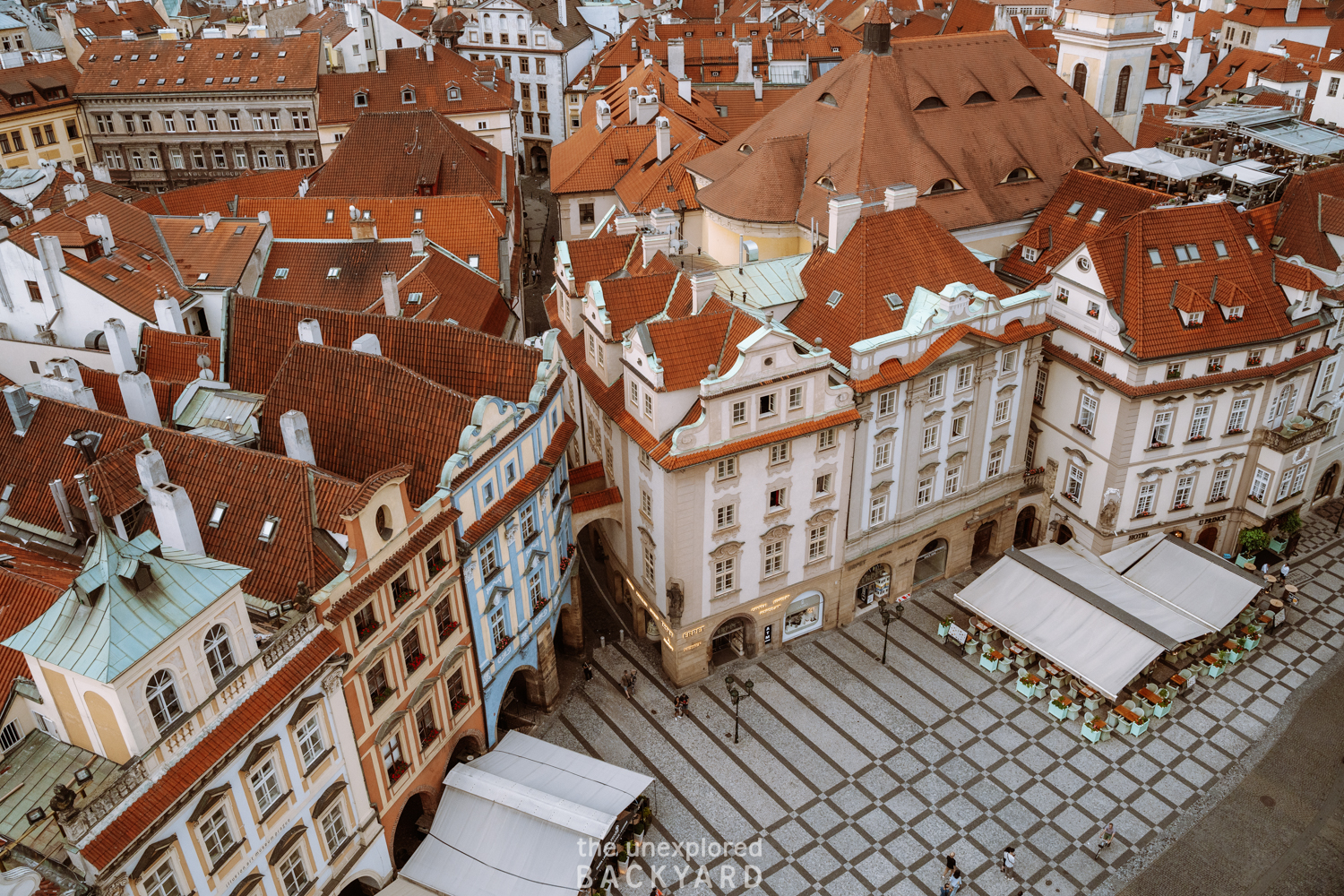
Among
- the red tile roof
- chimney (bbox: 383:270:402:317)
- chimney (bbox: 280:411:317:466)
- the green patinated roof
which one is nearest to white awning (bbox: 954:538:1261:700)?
chimney (bbox: 383:270:402:317)

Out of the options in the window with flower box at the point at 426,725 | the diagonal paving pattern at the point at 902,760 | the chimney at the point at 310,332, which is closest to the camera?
the window with flower box at the point at 426,725

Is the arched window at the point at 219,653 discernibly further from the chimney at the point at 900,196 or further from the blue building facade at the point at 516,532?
the chimney at the point at 900,196

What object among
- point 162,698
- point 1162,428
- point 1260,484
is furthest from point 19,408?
point 1260,484

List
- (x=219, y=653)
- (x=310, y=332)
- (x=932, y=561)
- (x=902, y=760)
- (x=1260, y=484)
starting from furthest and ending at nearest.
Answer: (x=932, y=561) < (x=1260, y=484) < (x=902, y=760) < (x=310, y=332) < (x=219, y=653)

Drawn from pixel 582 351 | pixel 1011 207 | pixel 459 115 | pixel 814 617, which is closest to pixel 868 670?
pixel 814 617

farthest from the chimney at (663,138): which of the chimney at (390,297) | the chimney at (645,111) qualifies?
the chimney at (390,297)

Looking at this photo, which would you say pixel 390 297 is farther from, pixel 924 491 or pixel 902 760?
pixel 902 760

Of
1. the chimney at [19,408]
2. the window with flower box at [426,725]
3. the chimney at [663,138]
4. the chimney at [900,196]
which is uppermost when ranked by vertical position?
the chimney at [900,196]
